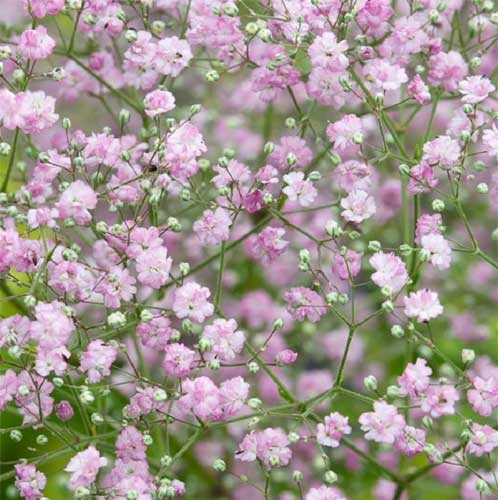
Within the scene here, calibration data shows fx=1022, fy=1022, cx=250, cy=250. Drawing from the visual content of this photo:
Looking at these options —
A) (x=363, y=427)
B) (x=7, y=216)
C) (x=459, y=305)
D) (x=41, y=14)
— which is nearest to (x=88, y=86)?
(x=41, y=14)

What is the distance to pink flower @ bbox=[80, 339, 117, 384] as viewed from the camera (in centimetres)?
151

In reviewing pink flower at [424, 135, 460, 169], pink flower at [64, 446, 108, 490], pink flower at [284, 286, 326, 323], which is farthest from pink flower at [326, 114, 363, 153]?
pink flower at [64, 446, 108, 490]

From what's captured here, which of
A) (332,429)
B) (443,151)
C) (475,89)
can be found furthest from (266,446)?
(475,89)

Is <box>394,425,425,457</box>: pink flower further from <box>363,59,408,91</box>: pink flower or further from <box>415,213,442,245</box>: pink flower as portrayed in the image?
<box>363,59,408,91</box>: pink flower

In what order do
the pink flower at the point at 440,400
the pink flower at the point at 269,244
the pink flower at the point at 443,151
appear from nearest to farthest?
the pink flower at the point at 440,400 < the pink flower at the point at 443,151 < the pink flower at the point at 269,244

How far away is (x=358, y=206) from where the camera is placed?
5.31 feet

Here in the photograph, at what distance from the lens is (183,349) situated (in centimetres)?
153

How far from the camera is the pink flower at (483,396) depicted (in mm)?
1508

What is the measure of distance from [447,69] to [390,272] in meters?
0.41

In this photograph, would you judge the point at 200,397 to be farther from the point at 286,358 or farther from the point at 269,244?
the point at 269,244

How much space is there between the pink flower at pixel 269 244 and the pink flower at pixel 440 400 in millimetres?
359

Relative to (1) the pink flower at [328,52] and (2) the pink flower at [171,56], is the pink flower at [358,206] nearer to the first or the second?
(1) the pink flower at [328,52]

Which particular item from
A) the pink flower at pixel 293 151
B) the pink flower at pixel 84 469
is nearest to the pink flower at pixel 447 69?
the pink flower at pixel 293 151

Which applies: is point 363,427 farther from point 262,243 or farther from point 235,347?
point 262,243
